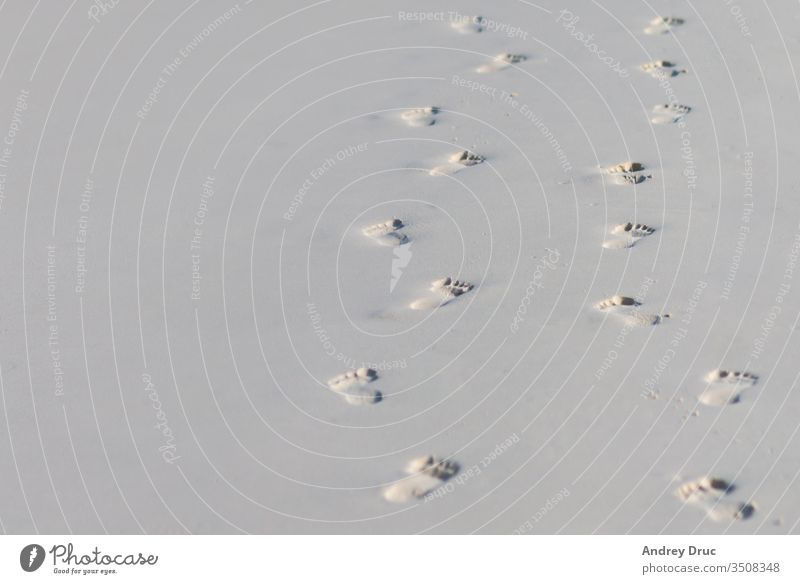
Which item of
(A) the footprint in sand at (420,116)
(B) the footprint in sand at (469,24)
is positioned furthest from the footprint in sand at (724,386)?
(B) the footprint in sand at (469,24)

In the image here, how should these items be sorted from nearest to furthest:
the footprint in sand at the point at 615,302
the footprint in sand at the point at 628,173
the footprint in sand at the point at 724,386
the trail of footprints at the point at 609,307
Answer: the trail of footprints at the point at 609,307 → the footprint in sand at the point at 724,386 → the footprint in sand at the point at 615,302 → the footprint in sand at the point at 628,173

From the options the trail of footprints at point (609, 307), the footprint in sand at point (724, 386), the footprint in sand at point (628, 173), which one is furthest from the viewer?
the footprint in sand at point (628, 173)

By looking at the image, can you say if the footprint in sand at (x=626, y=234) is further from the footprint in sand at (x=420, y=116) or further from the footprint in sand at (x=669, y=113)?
the footprint in sand at (x=420, y=116)

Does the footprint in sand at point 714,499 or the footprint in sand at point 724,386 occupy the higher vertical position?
the footprint in sand at point 724,386

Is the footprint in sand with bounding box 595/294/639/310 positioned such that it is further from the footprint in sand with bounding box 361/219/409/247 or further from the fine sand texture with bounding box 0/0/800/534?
the footprint in sand with bounding box 361/219/409/247

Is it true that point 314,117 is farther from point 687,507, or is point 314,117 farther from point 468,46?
point 687,507

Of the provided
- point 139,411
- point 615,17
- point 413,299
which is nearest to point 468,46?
point 615,17

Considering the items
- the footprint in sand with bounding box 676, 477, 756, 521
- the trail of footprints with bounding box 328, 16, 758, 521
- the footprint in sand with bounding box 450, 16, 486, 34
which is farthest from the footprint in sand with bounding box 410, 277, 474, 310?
the footprint in sand with bounding box 450, 16, 486, 34
